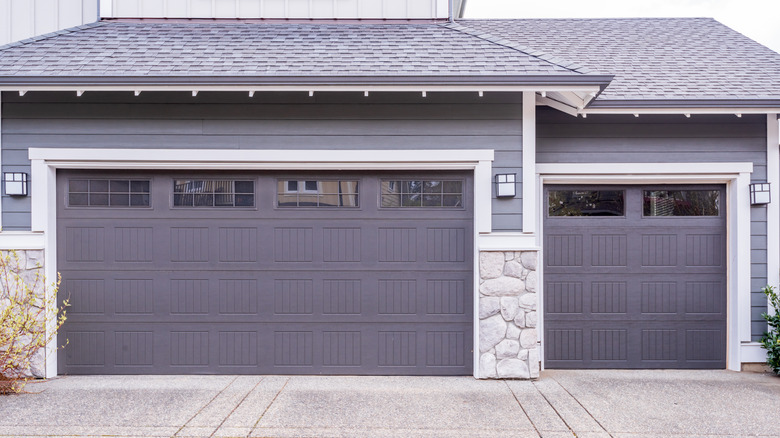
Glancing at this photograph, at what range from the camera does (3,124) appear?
4.95 m

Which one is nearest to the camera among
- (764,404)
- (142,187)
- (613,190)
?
(764,404)

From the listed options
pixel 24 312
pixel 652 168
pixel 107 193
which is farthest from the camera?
pixel 652 168

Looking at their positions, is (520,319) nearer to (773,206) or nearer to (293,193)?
(293,193)

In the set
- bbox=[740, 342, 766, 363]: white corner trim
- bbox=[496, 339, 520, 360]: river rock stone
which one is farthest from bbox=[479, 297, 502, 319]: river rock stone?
bbox=[740, 342, 766, 363]: white corner trim

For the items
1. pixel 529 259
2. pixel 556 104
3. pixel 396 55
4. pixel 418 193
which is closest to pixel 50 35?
pixel 396 55

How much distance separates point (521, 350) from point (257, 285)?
2703 mm

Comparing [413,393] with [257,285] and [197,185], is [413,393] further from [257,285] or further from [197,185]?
[197,185]

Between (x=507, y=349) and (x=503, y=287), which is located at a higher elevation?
(x=503, y=287)

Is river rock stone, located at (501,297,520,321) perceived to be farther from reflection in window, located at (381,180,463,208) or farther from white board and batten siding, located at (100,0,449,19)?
white board and batten siding, located at (100,0,449,19)

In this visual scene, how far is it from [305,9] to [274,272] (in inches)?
126

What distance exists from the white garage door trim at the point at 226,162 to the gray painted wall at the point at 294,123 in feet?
0.24

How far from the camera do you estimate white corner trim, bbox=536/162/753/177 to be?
17.7ft

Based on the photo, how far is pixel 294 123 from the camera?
5043mm

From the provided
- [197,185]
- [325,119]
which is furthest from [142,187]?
[325,119]
